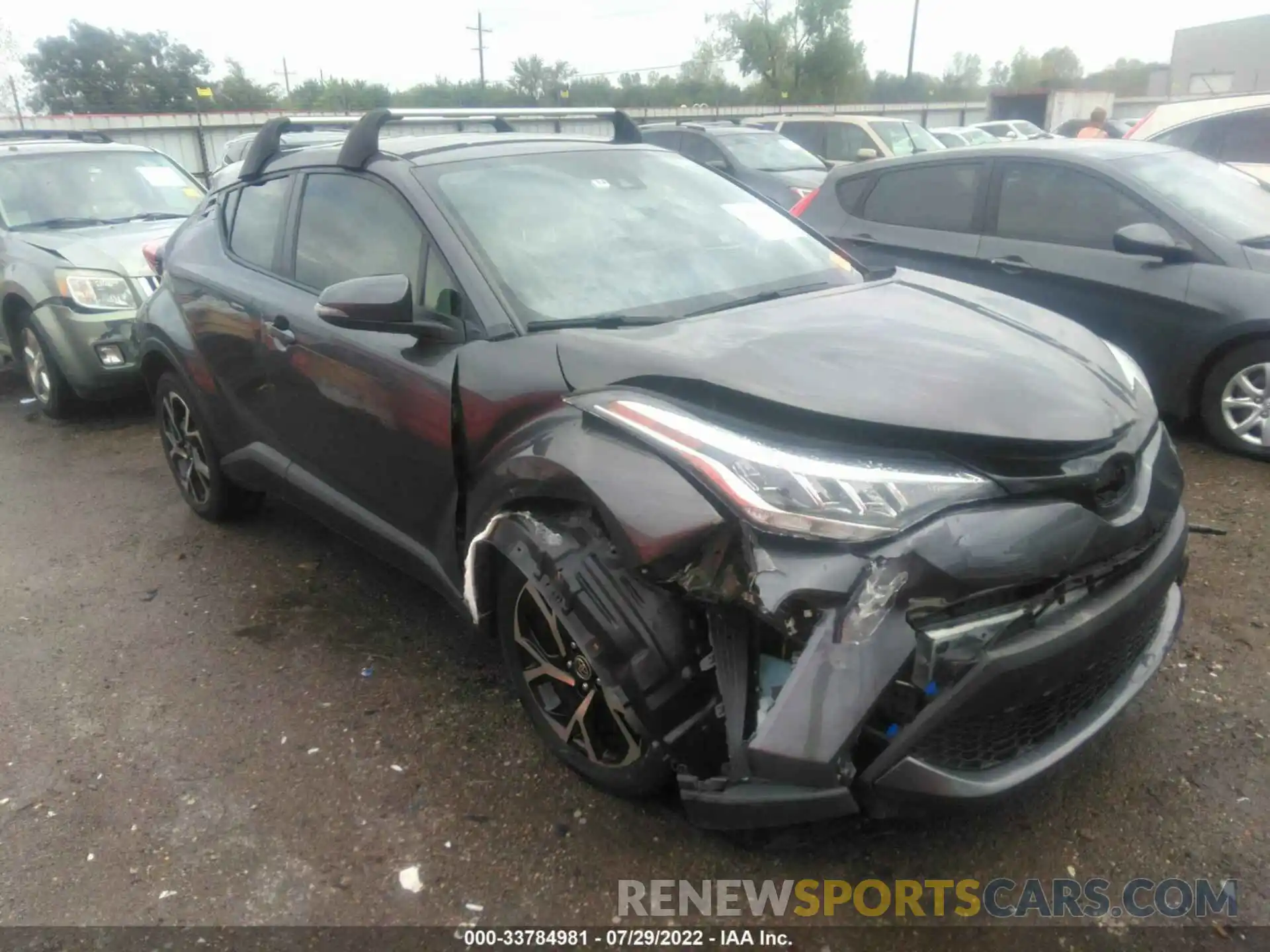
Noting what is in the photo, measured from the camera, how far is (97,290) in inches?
239

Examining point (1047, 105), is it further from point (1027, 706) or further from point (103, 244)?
point (1027, 706)

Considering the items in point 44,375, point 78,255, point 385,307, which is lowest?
point 44,375

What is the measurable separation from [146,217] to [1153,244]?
6.67 meters

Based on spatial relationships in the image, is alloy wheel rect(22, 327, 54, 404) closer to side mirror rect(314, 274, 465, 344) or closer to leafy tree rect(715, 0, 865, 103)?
side mirror rect(314, 274, 465, 344)

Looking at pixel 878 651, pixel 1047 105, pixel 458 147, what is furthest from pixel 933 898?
pixel 1047 105

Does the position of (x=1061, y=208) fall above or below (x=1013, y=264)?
above

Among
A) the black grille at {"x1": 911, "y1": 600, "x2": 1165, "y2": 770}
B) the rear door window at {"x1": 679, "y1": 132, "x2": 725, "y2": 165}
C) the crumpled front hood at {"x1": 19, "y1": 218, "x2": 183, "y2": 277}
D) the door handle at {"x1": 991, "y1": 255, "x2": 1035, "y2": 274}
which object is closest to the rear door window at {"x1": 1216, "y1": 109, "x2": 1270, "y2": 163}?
the door handle at {"x1": 991, "y1": 255, "x2": 1035, "y2": 274}

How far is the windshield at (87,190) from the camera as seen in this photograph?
674cm

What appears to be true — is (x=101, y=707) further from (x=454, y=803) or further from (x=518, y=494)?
(x=518, y=494)

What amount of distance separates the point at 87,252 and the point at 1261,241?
6.86 m

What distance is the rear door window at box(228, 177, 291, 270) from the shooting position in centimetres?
370

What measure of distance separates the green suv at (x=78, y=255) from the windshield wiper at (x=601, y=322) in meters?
3.96

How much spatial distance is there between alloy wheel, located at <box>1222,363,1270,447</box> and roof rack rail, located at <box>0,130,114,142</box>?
8.20m

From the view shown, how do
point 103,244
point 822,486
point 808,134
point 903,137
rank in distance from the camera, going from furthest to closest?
1. point 808,134
2. point 903,137
3. point 103,244
4. point 822,486
